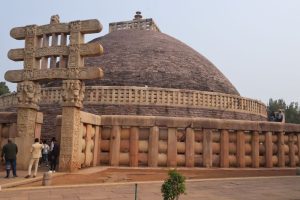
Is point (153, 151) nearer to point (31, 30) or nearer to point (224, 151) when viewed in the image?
point (224, 151)

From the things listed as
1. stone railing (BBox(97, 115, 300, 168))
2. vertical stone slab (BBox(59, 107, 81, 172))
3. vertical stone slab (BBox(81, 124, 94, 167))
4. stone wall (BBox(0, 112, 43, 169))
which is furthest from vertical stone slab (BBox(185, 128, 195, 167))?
stone wall (BBox(0, 112, 43, 169))

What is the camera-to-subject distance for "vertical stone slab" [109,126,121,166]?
10.2 m

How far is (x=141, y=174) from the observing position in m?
9.03

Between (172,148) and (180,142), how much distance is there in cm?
32

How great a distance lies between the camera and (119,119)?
408 inches

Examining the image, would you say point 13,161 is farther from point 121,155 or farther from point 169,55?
point 169,55

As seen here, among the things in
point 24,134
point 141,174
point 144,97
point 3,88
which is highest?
point 3,88

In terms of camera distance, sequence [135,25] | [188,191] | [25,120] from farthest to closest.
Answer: [135,25] < [25,120] < [188,191]

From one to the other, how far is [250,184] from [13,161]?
5.69 m

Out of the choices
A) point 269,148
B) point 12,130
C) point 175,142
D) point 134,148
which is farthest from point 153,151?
point 12,130

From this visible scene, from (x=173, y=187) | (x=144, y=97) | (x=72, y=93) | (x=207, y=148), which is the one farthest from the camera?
(x=144, y=97)

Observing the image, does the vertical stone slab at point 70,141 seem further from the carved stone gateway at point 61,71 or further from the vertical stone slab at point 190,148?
the vertical stone slab at point 190,148

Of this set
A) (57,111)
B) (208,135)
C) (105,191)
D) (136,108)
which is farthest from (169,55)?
(105,191)

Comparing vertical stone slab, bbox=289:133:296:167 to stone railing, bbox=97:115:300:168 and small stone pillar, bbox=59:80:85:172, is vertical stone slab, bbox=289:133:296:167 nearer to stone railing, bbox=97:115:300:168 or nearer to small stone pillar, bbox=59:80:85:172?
stone railing, bbox=97:115:300:168
